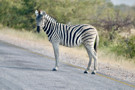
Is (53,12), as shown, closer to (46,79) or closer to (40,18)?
(40,18)

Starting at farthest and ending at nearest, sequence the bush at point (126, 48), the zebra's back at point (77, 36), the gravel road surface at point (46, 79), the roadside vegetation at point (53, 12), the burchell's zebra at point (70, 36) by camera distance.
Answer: the roadside vegetation at point (53, 12)
the bush at point (126, 48)
the zebra's back at point (77, 36)
the burchell's zebra at point (70, 36)
the gravel road surface at point (46, 79)

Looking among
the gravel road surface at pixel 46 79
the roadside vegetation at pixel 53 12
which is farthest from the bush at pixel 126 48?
the gravel road surface at pixel 46 79

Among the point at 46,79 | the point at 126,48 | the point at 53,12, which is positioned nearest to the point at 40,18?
the point at 46,79

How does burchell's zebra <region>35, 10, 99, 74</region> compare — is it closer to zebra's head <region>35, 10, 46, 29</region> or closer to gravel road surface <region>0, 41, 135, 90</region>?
zebra's head <region>35, 10, 46, 29</region>

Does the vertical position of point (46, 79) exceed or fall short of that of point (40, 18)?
it falls short

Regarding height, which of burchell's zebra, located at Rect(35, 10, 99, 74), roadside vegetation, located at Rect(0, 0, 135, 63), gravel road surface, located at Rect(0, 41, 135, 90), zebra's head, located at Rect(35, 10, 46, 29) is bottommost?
gravel road surface, located at Rect(0, 41, 135, 90)

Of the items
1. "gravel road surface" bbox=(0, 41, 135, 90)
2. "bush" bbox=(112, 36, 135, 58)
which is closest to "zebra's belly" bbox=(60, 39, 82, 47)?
"gravel road surface" bbox=(0, 41, 135, 90)

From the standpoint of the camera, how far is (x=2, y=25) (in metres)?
32.2

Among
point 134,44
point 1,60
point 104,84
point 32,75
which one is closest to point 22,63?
A: point 1,60

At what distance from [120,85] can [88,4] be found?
20.3 metres

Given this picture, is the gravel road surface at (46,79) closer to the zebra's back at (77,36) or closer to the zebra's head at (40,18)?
the zebra's back at (77,36)

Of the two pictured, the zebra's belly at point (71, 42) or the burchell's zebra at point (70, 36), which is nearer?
the burchell's zebra at point (70, 36)

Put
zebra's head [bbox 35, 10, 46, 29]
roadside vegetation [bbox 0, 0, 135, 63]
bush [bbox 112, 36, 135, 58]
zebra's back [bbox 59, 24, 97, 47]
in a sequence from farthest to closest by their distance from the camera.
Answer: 1. roadside vegetation [bbox 0, 0, 135, 63]
2. bush [bbox 112, 36, 135, 58]
3. zebra's back [bbox 59, 24, 97, 47]
4. zebra's head [bbox 35, 10, 46, 29]

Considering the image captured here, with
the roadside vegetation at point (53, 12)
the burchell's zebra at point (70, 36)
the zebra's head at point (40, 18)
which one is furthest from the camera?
the roadside vegetation at point (53, 12)
